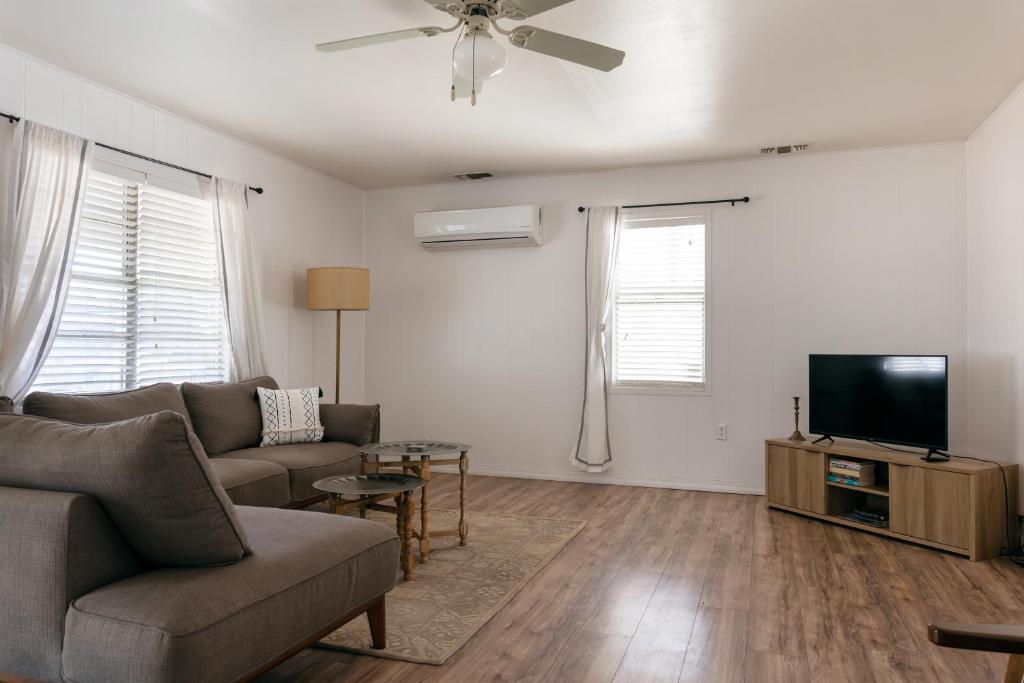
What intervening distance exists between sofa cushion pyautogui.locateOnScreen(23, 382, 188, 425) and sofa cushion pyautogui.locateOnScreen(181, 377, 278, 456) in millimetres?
104

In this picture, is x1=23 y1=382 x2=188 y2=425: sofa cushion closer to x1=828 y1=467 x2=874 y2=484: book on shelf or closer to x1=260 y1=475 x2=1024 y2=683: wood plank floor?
x1=260 y1=475 x2=1024 y2=683: wood plank floor

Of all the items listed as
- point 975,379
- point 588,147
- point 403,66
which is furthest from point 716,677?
point 588,147

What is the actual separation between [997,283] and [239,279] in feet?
15.9

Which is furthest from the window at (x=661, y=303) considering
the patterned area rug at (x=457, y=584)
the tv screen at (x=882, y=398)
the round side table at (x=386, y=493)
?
the round side table at (x=386, y=493)

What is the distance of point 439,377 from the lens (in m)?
6.23

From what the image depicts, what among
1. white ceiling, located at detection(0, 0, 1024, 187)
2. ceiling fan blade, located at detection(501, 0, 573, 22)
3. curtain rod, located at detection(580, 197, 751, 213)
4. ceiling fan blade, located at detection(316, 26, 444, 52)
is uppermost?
white ceiling, located at detection(0, 0, 1024, 187)

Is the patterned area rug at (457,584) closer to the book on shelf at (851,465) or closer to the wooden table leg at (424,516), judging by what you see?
the wooden table leg at (424,516)

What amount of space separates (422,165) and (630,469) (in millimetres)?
2968

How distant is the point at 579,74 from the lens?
368cm

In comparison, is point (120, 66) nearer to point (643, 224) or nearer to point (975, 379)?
point (643, 224)

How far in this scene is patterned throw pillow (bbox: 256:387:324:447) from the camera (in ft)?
14.5

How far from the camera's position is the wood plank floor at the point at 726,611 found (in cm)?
233

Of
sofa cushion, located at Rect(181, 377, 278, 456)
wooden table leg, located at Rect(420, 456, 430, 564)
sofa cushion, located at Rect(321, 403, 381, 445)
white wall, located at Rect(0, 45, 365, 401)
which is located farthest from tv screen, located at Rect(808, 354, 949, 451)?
white wall, located at Rect(0, 45, 365, 401)

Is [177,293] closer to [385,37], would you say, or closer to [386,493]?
[386,493]
